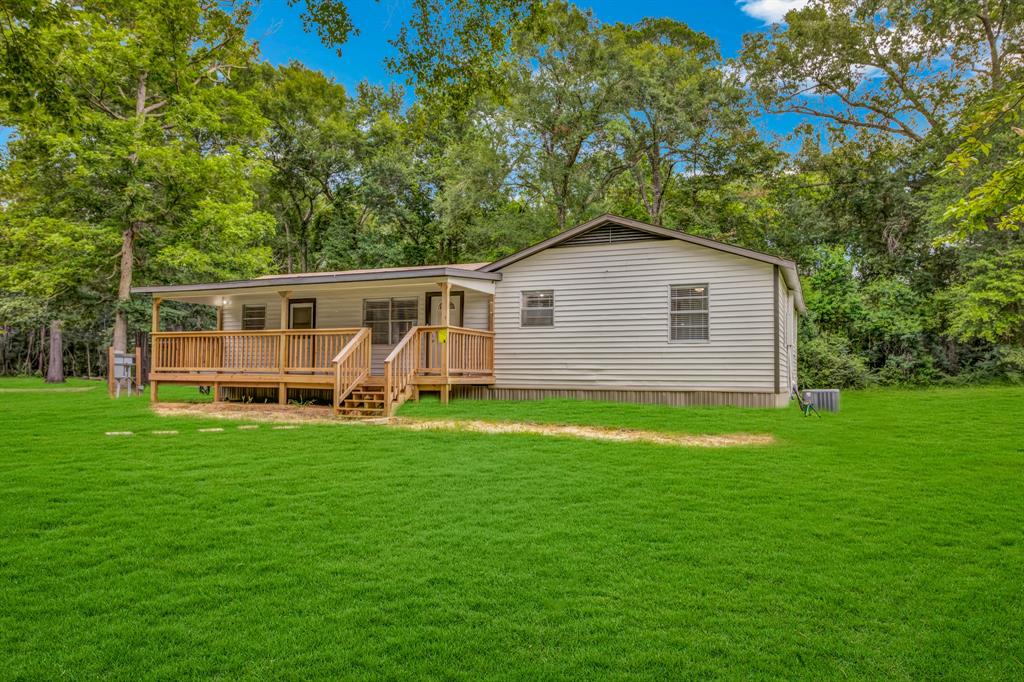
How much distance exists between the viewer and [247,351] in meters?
15.6

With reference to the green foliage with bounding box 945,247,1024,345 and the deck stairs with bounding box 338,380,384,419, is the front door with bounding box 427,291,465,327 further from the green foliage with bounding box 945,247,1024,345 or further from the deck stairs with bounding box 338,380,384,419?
the green foliage with bounding box 945,247,1024,345

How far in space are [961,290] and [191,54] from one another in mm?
27540

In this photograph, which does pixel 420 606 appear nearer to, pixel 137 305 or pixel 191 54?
pixel 137 305

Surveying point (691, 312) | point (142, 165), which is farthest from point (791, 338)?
point (142, 165)

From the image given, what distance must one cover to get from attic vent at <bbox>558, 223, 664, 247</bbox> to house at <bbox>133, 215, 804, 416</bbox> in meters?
0.02

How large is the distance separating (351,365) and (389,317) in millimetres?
3815

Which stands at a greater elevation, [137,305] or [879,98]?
[879,98]

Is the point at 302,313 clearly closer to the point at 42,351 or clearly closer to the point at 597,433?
the point at 597,433

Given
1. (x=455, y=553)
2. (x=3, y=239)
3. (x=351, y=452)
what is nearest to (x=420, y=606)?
(x=455, y=553)

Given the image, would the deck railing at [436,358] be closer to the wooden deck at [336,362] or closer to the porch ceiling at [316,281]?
the wooden deck at [336,362]

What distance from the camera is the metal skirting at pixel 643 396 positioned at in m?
13.8

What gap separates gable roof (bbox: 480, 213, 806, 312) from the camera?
1357cm

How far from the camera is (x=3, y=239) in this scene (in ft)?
82.5

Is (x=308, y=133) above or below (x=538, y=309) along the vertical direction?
above
